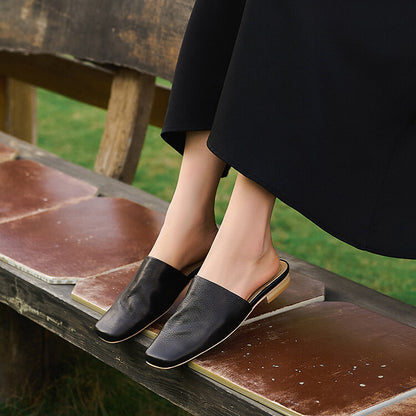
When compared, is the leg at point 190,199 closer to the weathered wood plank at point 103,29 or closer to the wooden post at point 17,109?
the weathered wood plank at point 103,29

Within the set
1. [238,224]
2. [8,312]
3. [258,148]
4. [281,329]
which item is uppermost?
[258,148]

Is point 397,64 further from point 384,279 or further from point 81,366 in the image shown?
point 384,279

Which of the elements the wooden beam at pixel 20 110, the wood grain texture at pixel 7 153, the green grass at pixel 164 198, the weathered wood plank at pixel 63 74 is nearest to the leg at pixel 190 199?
the green grass at pixel 164 198

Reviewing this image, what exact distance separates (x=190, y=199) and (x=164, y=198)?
1846mm

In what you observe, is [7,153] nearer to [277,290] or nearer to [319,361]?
[277,290]

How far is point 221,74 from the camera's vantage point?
1.10 metres

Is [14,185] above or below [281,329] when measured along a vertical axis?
below

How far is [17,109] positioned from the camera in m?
2.88

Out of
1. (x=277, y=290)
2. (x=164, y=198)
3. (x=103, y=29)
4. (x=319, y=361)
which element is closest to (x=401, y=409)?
(x=319, y=361)

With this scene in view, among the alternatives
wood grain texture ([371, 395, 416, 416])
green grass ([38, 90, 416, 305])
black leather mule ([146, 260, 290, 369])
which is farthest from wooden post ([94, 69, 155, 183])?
wood grain texture ([371, 395, 416, 416])

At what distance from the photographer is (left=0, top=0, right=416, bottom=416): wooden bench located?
102cm

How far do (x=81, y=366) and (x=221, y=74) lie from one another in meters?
0.87

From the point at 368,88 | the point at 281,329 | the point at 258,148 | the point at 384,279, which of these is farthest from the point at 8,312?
the point at 384,279

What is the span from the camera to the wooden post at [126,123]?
2.01m
